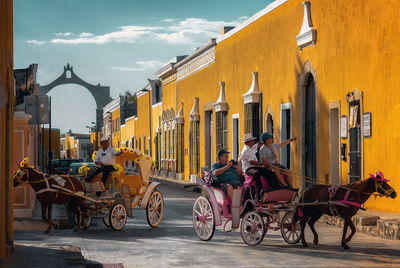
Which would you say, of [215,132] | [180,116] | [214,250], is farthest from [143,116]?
[214,250]

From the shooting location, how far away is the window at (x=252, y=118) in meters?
27.0

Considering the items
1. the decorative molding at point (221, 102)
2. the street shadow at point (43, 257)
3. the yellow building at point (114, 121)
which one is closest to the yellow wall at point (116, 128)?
the yellow building at point (114, 121)

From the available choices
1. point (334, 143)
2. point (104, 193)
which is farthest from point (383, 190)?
point (334, 143)

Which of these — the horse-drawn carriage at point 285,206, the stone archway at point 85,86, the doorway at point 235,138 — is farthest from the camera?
the stone archway at point 85,86

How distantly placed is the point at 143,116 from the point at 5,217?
5343 cm

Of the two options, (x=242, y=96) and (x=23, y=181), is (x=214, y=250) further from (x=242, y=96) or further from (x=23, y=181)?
(x=242, y=96)

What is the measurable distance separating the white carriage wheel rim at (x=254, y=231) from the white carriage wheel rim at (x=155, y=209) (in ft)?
13.3

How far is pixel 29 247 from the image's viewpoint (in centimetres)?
1152

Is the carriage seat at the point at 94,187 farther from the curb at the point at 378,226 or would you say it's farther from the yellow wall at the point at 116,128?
the yellow wall at the point at 116,128

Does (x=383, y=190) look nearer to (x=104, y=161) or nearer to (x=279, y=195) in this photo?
(x=279, y=195)

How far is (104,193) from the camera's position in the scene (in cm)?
1581

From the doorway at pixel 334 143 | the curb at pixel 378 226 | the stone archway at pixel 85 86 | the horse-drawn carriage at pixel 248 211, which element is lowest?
the curb at pixel 378 226

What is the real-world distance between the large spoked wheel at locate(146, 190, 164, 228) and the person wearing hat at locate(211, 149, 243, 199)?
3270 millimetres

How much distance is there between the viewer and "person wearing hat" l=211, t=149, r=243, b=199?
516 inches
